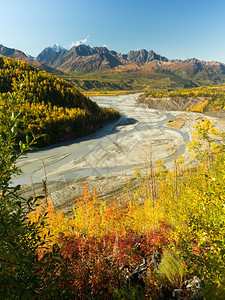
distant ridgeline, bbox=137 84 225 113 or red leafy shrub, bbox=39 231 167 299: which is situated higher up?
distant ridgeline, bbox=137 84 225 113

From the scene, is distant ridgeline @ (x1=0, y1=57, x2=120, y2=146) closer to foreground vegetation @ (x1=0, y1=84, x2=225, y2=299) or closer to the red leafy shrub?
the red leafy shrub

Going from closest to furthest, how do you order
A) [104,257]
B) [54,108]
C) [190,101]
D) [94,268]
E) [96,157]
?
[94,268]
[104,257]
[96,157]
[54,108]
[190,101]

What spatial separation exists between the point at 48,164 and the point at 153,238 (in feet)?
96.8

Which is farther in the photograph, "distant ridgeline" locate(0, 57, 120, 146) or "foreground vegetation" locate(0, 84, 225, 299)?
"distant ridgeline" locate(0, 57, 120, 146)

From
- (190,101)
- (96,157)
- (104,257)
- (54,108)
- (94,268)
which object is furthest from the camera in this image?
(190,101)

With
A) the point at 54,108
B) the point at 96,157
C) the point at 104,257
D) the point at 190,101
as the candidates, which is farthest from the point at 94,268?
the point at 190,101

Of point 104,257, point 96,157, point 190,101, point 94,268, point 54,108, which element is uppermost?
point 190,101

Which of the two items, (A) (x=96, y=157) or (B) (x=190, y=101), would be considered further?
(B) (x=190, y=101)

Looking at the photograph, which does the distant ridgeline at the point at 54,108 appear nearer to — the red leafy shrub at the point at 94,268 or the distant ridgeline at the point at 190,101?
the red leafy shrub at the point at 94,268

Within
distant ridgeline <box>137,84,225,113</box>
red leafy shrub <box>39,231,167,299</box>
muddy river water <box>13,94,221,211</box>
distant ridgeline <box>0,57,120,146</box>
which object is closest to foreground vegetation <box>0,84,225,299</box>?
red leafy shrub <box>39,231,167,299</box>

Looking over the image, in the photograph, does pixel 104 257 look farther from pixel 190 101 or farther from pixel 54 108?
pixel 190 101

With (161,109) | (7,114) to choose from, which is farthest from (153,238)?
(161,109)

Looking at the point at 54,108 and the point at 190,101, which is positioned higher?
the point at 190,101

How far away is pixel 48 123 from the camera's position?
148 ft
